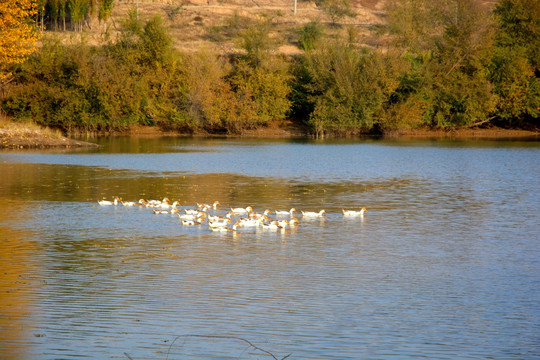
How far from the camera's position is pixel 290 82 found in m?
62.8

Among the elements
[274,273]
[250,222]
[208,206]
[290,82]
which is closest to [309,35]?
[290,82]

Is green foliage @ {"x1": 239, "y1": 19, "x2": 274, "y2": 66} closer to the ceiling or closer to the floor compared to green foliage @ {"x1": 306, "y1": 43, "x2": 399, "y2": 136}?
closer to the ceiling

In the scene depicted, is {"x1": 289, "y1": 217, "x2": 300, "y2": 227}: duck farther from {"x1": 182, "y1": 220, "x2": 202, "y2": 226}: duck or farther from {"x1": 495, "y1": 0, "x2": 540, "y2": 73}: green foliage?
{"x1": 495, "y1": 0, "x2": 540, "y2": 73}: green foliage

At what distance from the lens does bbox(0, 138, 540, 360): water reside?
30.0 feet

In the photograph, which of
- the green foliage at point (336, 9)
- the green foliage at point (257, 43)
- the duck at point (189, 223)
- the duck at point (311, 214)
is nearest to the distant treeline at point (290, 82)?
the green foliage at point (257, 43)

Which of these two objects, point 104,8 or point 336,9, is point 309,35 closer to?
point 104,8

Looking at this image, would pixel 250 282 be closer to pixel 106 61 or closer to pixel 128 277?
pixel 128 277

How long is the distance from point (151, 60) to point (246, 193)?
129ft

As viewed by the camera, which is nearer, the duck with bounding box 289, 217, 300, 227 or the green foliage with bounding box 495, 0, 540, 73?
the duck with bounding box 289, 217, 300, 227

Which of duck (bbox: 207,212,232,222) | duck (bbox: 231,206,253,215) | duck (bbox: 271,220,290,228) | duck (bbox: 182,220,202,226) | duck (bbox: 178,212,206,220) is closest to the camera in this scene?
duck (bbox: 271,220,290,228)

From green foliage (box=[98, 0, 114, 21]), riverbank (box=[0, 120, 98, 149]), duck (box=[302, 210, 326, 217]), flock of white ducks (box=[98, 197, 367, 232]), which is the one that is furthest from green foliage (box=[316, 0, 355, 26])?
duck (box=[302, 210, 326, 217])

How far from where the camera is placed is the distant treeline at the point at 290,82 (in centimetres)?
5828

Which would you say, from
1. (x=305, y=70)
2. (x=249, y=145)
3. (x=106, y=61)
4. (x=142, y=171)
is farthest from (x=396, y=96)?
(x=142, y=171)

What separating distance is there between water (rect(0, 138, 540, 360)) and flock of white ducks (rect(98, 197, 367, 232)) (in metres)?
0.40
